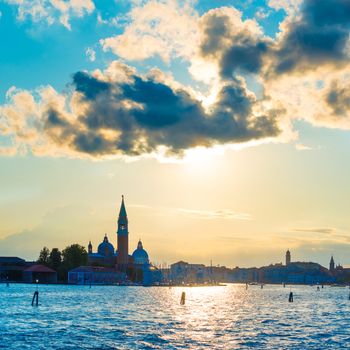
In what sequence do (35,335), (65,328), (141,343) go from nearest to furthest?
(141,343) < (35,335) < (65,328)

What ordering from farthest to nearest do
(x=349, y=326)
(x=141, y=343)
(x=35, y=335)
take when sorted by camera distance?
(x=349, y=326), (x=35, y=335), (x=141, y=343)

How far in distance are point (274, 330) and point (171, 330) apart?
9.70 meters

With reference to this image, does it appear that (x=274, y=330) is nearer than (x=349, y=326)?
Yes

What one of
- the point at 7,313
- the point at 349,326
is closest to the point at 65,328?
the point at 7,313

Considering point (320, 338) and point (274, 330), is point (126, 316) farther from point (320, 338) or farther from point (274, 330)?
point (320, 338)

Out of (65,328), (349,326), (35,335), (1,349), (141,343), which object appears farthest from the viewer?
(349,326)

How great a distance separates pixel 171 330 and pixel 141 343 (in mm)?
9686

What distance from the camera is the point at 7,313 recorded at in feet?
221

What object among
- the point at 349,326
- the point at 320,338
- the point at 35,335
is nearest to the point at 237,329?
the point at 320,338

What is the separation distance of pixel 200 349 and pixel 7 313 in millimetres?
33717

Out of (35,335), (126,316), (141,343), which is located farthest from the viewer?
(126,316)

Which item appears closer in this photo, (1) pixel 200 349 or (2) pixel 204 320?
(1) pixel 200 349

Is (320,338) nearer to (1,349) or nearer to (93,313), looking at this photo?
(1,349)

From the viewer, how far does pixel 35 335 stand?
46312 mm
